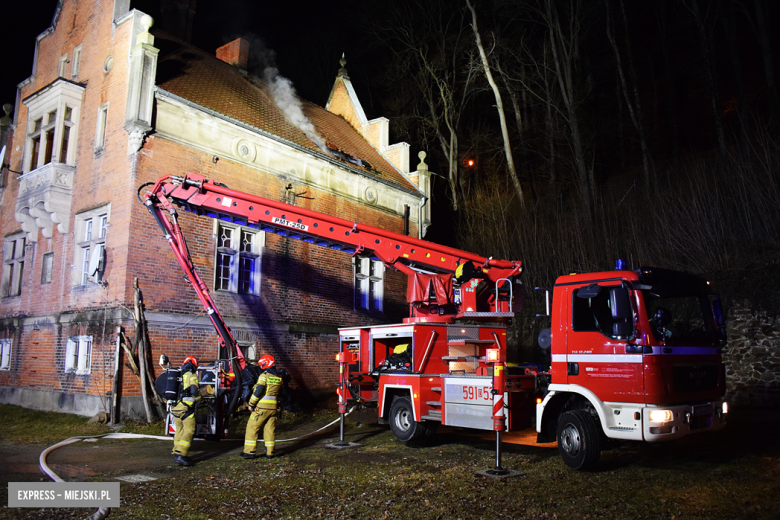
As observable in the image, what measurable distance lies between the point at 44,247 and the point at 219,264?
188 inches

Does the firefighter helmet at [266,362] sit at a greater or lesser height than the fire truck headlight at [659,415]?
greater

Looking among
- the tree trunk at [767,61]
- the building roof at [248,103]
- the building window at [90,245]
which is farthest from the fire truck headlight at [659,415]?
the tree trunk at [767,61]

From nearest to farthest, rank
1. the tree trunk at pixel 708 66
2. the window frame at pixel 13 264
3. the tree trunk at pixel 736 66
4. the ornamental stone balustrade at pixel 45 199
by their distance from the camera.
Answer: the ornamental stone balustrade at pixel 45 199 < the window frame at pixel 13 264 < the tree trunk at pixel 708 66 < the tree trunk at pixel 736 66

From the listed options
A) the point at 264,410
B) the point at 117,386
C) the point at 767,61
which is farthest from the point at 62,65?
the point at 767,61

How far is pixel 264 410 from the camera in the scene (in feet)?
27.6

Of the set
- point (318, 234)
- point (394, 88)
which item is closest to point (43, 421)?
point (318, 234)

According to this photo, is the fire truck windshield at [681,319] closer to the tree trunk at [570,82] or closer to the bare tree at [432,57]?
the tree trunk at [570,82]

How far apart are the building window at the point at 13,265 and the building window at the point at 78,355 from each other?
381 centimetres

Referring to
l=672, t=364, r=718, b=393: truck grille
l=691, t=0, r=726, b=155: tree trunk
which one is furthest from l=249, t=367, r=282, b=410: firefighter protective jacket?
l=691, t=0, r=726, b=155: tree trunk

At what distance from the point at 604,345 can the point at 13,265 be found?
1592cm

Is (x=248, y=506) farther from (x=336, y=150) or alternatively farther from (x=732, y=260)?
(x=336, y=150)

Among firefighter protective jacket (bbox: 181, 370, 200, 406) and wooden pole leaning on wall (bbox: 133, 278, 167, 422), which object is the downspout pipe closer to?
wooden pole leaning on wall (bbox: 133, 278, 167, 422)

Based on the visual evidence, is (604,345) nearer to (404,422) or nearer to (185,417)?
(404,422)

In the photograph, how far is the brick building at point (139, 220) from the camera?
1228 cm
